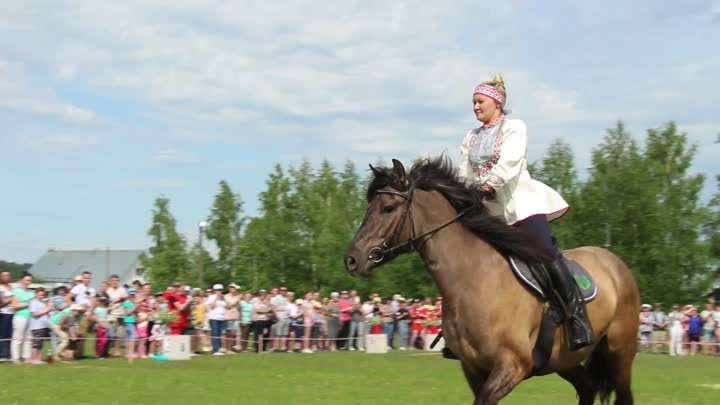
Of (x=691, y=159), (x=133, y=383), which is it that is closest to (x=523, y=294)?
(x=133, y=383)

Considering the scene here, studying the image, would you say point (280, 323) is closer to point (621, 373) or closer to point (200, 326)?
point (200, 326)

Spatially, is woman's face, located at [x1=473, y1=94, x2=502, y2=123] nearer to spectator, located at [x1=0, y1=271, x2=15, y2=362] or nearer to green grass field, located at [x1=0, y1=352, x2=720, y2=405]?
green grass field, located at [x1=0, y1=352, x2=720, y2=405]

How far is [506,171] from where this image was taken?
824 centimetres

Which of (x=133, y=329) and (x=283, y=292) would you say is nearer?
(x=133, y=329)

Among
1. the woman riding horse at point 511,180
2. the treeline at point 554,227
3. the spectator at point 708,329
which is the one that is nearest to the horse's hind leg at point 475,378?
the woman riding horse at point 511,180

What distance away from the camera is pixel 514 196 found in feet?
28.0

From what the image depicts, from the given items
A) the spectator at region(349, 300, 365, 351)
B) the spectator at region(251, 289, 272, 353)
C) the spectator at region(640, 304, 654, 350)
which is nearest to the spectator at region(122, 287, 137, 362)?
the spectator at region(251, 289, 272, 353)

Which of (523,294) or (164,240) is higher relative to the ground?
(164,240)

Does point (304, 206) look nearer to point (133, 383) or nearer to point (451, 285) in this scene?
point (133, 383)

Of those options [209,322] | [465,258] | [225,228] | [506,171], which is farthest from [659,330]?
[225,228]

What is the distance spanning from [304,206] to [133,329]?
45.9 meters

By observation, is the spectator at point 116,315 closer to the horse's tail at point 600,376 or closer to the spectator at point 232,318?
the spectator at point 232,318

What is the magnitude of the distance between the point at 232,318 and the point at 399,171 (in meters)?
19.5

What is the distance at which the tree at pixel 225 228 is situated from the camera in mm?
77188
